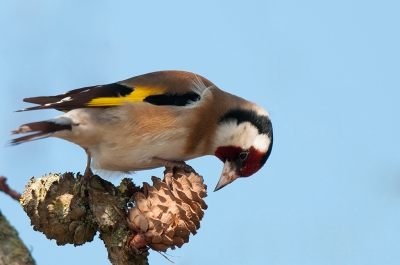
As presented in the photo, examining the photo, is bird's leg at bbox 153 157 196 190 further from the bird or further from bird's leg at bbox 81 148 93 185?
bird's leg at bbox 81 148 93 185

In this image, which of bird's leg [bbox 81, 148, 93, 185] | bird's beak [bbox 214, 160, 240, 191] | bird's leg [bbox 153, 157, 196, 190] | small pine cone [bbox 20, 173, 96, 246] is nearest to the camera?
small pine cone [bbox 20, 173, 96, 246]

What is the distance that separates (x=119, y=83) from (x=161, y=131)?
0.56 m

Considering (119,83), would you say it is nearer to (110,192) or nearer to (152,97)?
(152,97)

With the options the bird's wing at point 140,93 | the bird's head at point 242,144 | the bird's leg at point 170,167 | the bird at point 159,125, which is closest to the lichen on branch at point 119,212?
the bird's leg at point 170,167

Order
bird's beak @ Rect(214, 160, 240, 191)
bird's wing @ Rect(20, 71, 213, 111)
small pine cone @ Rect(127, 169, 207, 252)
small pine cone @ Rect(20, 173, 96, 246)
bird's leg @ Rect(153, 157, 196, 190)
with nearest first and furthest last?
1. small pine cone @ Rect(127, 169, 207, 252)
2. small pine cone @ Rect(20, 173, 96, 246)
3. bird's leg @ Rect(153, 157, 196, 190)
4. bird's wing @ Rect(20, 71, 213, 111)
5. bird's beak @ Rect(214, 160, 240, 191)

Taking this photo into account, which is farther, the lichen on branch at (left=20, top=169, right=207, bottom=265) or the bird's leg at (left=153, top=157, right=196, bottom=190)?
the bird's leg at (left=153, top=157, right=196, bottom=190)

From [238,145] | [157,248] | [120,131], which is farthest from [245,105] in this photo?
[157,248]

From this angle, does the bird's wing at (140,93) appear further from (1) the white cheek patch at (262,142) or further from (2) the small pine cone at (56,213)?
(2) the small pine cone at (56,213)

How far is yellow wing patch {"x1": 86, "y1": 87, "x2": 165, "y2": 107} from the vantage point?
3764 mm

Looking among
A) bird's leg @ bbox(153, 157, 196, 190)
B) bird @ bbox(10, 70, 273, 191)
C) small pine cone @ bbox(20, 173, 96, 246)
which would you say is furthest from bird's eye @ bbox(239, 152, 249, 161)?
small pine cone @ bbox(20, 173, 96, 246)

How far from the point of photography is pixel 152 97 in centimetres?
396

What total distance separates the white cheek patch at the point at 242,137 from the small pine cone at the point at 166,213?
0.95 m

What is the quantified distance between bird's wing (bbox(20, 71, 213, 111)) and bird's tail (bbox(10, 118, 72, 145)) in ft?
0.39

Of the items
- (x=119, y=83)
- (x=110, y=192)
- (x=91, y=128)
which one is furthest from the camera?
(x=119, y=83)
